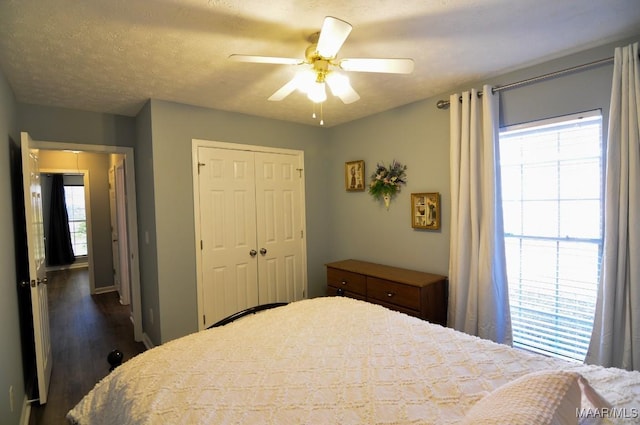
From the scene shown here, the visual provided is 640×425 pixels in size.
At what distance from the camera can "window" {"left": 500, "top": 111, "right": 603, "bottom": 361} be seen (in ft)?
7.19

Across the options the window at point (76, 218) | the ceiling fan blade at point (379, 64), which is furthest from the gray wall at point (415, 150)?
the window at point (76, 218)

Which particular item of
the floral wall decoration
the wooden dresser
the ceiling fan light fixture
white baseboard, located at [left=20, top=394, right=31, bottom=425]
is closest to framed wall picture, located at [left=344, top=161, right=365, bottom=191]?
the floral wall decoration

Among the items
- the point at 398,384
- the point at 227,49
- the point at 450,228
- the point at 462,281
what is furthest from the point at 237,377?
the point at 450,228

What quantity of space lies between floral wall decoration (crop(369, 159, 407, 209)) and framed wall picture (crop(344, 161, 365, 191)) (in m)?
0.19

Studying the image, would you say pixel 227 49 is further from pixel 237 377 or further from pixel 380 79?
pixel 237 377

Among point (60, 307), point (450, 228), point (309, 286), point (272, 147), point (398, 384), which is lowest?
point (60, 307)

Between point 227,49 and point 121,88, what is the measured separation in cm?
119

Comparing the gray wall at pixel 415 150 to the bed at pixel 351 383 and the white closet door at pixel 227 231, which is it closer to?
the white closet door at pixel 227 231

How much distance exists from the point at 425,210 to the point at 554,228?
3.36 feet

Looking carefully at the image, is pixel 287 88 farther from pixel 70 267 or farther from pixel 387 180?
pixel 70 267

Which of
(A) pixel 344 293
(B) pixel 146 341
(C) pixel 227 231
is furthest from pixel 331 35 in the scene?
(B) pixel 146 341

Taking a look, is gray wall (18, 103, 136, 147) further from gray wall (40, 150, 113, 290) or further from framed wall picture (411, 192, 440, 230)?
framed wall picture (411, 192, 440, 230)

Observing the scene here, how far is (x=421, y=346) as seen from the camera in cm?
160

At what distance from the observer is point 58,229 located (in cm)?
741
